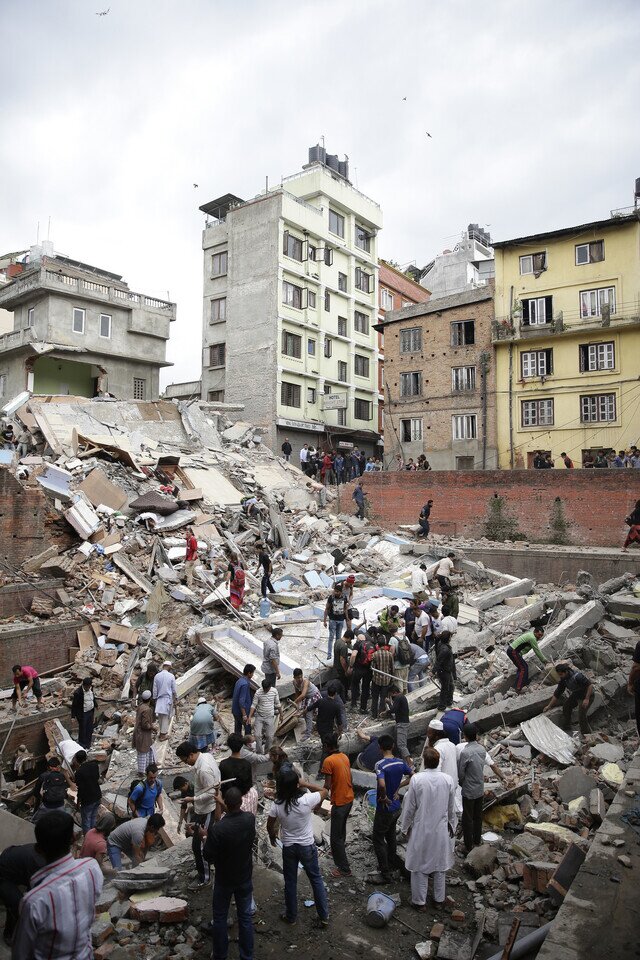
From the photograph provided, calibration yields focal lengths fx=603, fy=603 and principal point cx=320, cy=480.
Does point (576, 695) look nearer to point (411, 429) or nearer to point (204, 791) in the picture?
point (204, 791)

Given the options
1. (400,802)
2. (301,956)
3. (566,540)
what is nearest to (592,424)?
(566,540)

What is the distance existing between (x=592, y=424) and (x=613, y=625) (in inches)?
610

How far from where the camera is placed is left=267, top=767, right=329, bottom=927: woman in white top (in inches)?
190

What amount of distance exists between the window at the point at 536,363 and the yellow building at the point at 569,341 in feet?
0.14

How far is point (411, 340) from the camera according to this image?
2964cm

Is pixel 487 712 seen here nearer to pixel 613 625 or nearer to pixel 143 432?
pixel 613 625

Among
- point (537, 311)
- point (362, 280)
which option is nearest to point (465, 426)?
point (537, 311)

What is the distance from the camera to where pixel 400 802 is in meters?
6.09

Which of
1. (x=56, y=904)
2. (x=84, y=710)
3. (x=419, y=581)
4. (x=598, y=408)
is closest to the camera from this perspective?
(x=56, y=904)

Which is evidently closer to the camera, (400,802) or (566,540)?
(400,802)

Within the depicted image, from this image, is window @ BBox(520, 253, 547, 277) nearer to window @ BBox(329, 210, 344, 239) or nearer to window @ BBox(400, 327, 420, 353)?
window @ BBox(400, 327, 420, 353)

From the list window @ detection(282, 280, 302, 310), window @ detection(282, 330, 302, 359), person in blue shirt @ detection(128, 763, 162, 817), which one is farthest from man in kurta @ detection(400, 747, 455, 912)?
window @ detection(282, 280, 302, 310)

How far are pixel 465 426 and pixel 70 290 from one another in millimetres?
20721

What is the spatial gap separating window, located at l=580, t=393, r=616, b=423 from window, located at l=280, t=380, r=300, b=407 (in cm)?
1472
